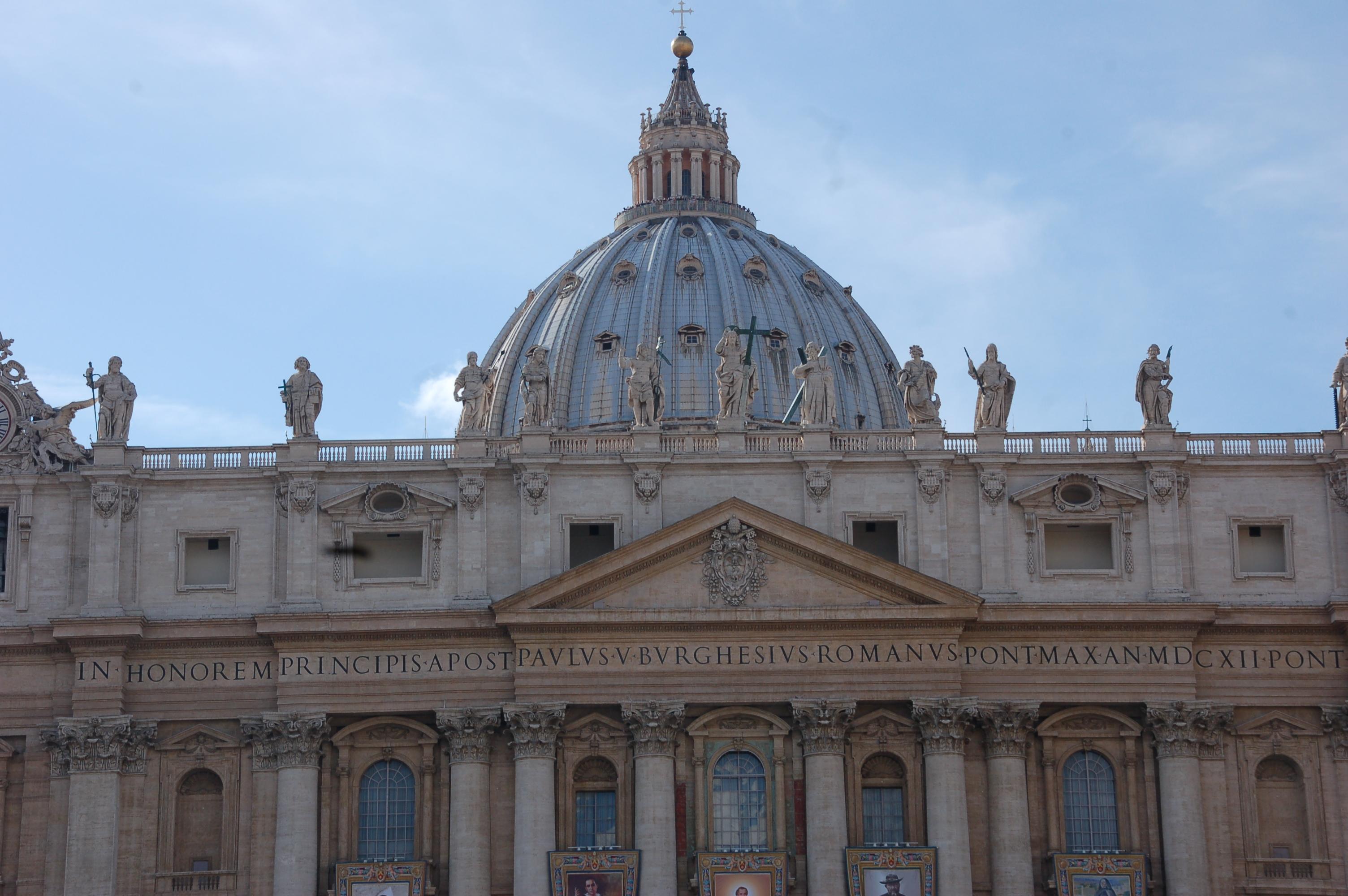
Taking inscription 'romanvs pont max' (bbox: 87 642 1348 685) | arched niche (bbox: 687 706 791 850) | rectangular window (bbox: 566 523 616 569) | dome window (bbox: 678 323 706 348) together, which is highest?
dome window (bbox: 678 323 706 348)

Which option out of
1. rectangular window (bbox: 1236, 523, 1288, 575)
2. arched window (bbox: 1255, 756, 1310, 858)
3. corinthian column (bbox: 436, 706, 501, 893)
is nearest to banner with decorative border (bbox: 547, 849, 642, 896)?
corinthian column (bbox: 436, 706, 501, 893)

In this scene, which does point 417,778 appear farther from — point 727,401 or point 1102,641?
point 1102,641

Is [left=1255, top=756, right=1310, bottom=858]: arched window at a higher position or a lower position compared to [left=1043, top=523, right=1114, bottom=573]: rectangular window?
lower

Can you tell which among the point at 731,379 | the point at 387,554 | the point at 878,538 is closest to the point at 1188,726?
the point at 878,538

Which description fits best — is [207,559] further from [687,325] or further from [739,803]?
[687,325]

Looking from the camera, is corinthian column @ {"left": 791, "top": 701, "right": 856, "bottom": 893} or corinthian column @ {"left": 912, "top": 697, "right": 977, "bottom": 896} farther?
corinthian column @ {"left": 791, "top": 701, "right": 856, "bottom": 893}

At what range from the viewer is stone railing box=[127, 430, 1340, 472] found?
77688mm

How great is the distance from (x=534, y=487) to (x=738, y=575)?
6746mm

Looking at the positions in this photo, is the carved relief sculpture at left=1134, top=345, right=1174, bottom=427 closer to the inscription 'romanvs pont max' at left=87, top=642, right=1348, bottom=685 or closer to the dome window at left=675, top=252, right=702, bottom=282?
the inscription 'romanvs pont max' at left=87, top=642, right=1348, bottom=685

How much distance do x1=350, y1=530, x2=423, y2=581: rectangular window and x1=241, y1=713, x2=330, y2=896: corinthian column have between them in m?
4.91

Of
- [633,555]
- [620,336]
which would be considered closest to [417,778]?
[633,555]

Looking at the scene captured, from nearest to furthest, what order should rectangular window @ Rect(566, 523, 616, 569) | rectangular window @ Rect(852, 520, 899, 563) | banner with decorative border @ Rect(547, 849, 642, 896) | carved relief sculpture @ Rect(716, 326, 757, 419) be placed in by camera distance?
banner with decorative border @ Rect(547, 849, 642, 896), rectangular window @ Rect(566, 523, 616, 569), rectangular window @ Rect(852, 520, 899, 563), carved relief sculpture @ Rect(716, 326, 757, 419)

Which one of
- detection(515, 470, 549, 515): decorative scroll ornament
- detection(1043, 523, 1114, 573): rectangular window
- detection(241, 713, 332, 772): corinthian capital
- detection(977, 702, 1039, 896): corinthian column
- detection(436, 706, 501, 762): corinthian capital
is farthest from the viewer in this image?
detection(1043, 523, 1114, 573): rectangular window

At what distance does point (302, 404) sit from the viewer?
7800 cm
